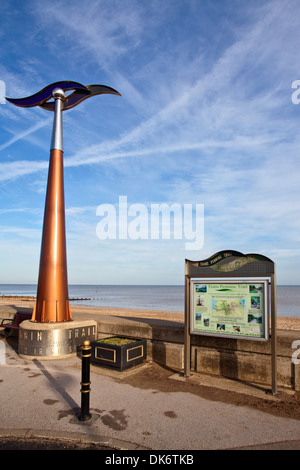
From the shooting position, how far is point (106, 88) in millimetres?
11984

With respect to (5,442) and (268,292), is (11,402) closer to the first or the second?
(5,442)

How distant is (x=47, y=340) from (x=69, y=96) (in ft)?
26.4

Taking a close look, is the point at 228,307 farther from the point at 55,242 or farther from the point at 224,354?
the point at 55,242

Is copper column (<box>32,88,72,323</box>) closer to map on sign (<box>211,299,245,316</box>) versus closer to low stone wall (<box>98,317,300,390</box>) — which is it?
low stone wall (<box>98,317,300,390</box>)

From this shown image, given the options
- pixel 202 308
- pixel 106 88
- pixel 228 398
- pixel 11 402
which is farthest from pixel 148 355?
pixel 106 88

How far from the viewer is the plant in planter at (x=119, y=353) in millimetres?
7844

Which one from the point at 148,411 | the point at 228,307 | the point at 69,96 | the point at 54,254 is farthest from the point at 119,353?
the point at 69,96

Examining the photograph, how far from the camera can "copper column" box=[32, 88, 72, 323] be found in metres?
10.2

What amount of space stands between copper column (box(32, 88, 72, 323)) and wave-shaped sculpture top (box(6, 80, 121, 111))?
1271 mm

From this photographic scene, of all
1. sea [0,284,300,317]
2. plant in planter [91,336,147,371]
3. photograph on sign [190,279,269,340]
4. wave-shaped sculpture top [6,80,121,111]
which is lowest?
sea [0,284,300,317]

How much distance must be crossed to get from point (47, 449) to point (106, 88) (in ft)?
36.6

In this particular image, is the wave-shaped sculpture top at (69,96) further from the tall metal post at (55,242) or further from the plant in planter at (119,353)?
the plant in planter at (119,353)

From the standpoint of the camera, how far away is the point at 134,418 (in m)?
5.22

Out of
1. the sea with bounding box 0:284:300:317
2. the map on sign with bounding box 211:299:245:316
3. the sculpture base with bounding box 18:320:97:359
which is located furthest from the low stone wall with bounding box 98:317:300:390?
the sea with bounding box 0:284:300:317
